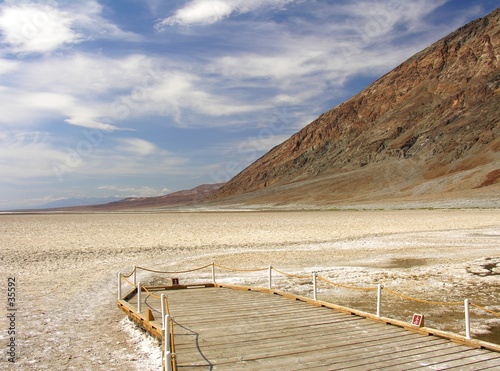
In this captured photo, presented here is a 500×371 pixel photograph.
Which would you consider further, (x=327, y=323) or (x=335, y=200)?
(x=335, y=200)

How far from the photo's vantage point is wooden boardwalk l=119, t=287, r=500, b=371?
5562 mm

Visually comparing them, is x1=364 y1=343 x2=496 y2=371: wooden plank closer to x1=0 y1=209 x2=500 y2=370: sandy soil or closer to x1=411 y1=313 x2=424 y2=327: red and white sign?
x1=411 y1=313 x2=424 y2=327: red and white sign

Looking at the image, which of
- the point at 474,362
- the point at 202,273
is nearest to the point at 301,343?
the point at 474,362

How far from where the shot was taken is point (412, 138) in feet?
308

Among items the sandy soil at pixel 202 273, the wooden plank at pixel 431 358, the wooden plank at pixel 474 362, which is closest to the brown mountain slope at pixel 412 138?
the sandy soil at pixel 202 273

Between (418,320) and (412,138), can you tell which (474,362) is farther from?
(412,138)

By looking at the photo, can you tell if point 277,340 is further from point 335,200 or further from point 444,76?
point 444,76

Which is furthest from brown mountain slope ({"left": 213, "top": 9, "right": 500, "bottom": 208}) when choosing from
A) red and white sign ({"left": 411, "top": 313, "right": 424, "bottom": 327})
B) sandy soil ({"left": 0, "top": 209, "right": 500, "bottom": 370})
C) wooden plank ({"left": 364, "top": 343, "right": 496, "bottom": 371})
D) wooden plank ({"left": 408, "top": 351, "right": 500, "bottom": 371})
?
wooden plank ({"left": 408, "top": 351, "right": 500, "bottom": 371})

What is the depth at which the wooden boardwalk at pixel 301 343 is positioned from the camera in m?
5.56

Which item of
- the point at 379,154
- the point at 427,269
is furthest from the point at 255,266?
the point at 379,154

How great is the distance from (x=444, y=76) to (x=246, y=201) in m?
50.4

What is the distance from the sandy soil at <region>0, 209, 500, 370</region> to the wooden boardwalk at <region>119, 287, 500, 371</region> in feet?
3.03

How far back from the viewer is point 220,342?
6.39 metres

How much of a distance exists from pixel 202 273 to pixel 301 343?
867cm
